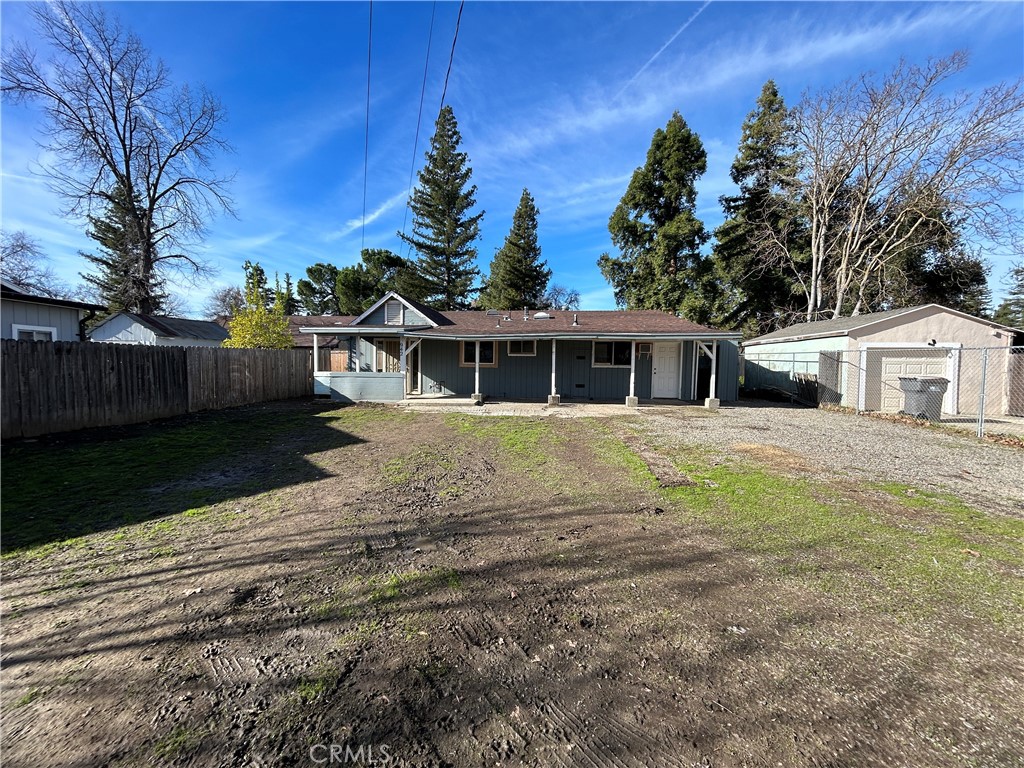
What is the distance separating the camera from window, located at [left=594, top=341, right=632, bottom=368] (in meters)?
14.5

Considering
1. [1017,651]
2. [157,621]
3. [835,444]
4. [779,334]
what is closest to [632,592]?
[1017,651]

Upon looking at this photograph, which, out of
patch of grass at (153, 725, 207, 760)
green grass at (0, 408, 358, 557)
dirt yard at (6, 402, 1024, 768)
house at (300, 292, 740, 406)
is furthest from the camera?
house at (300, 292, 740, 406)

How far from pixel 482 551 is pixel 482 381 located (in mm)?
Result: 11958

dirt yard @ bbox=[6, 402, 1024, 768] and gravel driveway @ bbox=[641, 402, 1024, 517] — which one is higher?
gravel driveway @ bbox=[641, 402, 1024, 517]

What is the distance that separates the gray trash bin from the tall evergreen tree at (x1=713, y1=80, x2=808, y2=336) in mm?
14520

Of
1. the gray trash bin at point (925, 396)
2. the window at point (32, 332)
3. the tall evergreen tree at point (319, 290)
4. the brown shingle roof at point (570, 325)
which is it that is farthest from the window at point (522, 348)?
the tall evergreen tree at point (319, 290)

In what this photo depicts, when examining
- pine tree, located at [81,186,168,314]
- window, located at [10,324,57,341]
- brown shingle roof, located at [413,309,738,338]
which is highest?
pine tree, located at [81,186,168,314]

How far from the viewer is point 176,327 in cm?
2333

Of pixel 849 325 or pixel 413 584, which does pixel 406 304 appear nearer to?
pixel 413 584

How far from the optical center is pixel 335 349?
26.0 m

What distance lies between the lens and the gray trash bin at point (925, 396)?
10.4 metres

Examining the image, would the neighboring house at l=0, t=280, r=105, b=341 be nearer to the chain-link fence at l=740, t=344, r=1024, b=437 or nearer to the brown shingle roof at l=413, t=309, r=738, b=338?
the brown shingle roof at l=413, t=309, r=738, b=338

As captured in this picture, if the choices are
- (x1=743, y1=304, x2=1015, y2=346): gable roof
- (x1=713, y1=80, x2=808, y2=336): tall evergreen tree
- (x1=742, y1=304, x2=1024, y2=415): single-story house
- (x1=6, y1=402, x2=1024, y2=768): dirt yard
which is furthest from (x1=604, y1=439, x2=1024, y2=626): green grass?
(x1=713, y1=80, x2=808, y2=336): tall evergreen tree

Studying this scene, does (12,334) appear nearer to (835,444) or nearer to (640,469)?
(640,469)
